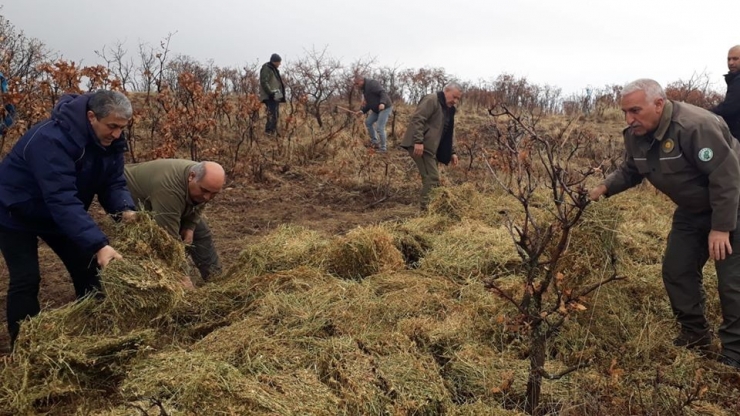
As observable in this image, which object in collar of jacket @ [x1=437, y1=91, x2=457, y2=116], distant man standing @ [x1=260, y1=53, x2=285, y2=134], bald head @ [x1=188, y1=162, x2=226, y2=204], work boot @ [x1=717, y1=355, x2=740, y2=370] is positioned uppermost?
distant man standing @ [x1=260, y1=53, x2=285, y2=134]

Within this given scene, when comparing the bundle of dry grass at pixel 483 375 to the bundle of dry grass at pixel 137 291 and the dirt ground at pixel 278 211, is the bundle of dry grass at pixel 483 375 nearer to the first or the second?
the bundle of dry grass at pixel 137 291

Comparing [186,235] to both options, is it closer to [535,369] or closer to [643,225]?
[535,369]

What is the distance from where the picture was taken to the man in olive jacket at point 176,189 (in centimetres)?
354

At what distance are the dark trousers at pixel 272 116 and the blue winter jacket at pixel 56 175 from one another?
23.2 feet

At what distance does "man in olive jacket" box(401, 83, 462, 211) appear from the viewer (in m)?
6.25

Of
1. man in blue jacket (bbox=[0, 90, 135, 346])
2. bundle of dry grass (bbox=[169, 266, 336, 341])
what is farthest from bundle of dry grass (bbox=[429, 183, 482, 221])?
man in blue jacket (bbox=[0, 90, 135, 346])

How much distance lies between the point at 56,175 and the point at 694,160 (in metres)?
3.41

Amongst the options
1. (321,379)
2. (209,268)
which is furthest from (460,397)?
(209,268)

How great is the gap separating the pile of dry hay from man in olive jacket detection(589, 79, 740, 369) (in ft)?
0.80

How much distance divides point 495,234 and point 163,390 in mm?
3345

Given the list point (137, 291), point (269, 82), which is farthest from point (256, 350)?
point (269, 82)

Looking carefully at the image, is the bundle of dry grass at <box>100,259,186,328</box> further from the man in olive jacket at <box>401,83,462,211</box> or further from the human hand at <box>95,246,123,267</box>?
the man in olive jacket at <box>401,83,462,211</box>

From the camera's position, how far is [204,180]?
3.51 meters

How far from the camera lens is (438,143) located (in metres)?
6.41
